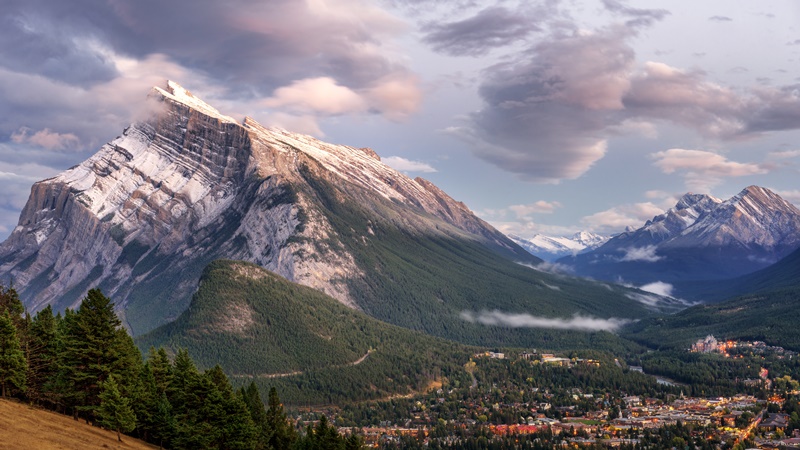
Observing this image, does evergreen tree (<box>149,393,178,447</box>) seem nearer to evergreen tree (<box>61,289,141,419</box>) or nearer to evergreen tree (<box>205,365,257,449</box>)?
evergreen tree (<box>205,365,257,449</box>)

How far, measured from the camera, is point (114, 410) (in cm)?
10550

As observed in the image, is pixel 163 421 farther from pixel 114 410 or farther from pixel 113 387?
pixel 113 387

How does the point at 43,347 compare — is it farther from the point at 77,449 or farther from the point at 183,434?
the point at 77,449

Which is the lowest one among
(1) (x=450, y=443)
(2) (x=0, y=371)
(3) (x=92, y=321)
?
(1) (x=450, y=443)

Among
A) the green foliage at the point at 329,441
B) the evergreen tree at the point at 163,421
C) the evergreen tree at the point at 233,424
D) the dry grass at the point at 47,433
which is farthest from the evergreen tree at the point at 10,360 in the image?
the green foliage at the point at 329,441

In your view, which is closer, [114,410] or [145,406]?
[114,410]

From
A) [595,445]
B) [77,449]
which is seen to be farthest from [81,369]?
[595,445]

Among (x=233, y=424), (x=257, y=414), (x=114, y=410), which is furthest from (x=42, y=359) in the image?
(x=257, y=414)

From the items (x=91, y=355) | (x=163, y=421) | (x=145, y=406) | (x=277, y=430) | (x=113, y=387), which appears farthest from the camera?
(x=277, y=430)

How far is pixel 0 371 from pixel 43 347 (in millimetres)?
15513

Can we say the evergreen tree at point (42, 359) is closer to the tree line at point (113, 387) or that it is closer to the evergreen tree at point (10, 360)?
the tree line at point (113, 387)

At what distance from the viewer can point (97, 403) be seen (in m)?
110

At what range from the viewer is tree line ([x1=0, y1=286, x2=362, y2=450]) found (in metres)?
107

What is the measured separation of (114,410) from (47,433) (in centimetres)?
1282
